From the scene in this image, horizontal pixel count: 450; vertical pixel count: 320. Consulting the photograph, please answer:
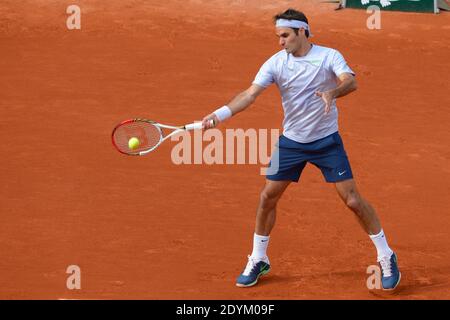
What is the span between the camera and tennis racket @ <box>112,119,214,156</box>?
338 inches

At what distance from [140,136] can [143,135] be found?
0.26 m

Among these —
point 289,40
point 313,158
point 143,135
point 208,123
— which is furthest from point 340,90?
point 143,135

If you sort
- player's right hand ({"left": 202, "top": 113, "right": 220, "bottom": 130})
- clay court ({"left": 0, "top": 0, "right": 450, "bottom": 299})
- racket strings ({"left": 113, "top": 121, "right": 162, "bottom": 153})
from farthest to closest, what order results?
racket strings ({"left": 113, "top": 121, "right": 162, "bottom": 153})
clay court ({"left": 0, "top": 0, "right": 450, "bottom": 299})
player's right hand ({"left": 202, "top": 113, "right": 220, "bottom": 130})

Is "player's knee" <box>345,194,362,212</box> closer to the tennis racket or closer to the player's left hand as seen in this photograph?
the player's left hand

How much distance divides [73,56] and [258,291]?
8037 millimetres

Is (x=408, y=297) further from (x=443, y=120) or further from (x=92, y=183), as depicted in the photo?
(x=443, y=120)

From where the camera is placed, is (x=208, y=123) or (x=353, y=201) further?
(x=353, y=201)

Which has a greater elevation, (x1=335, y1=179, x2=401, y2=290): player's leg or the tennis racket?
the tennis racket

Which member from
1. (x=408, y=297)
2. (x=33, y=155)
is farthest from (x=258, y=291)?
(x=33, y=155)

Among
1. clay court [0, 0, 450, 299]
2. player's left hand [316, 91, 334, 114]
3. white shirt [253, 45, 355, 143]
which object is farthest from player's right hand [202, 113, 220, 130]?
clay court [0, 0, 450, 299]

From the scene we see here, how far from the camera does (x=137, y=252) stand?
9.51 metres

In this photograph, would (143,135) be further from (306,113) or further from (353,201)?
Answer: (353,201)

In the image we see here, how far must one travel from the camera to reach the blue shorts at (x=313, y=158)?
28.0ft

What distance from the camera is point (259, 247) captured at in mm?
9000
